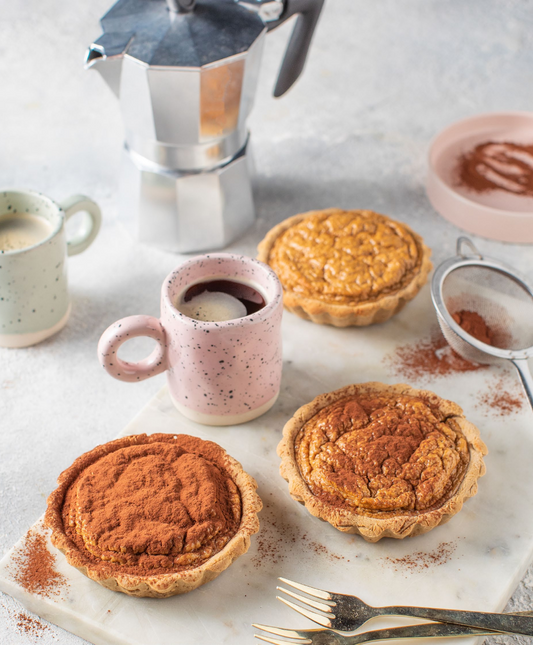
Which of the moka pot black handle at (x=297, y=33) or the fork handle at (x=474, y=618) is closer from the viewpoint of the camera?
the fork handle at (x=474, y=618)

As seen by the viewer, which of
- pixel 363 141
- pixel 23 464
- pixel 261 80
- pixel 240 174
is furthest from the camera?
pixel 261 80

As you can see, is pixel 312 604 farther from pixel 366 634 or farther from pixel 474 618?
pixel 474 618

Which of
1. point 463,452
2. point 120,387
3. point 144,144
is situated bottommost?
point 120,387

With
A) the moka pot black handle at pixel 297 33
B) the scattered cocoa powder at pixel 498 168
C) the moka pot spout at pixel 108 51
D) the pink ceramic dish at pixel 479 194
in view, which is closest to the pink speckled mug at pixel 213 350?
the moka pot spout at pixel 108 51

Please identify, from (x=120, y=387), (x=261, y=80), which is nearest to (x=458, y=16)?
(x=261, y=80)

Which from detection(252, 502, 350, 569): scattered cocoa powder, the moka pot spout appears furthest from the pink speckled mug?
the moka pot spout

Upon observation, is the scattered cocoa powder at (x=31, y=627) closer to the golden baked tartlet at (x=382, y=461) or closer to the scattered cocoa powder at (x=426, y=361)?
the golden baked tartlet at (x=382, y=461)

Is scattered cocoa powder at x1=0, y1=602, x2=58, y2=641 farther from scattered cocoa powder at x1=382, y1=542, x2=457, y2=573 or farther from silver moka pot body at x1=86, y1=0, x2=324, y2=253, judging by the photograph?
silver moka pot body at x1=86, y1=0, x2=324, y2=253

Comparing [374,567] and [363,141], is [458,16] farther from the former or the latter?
[374,567]
